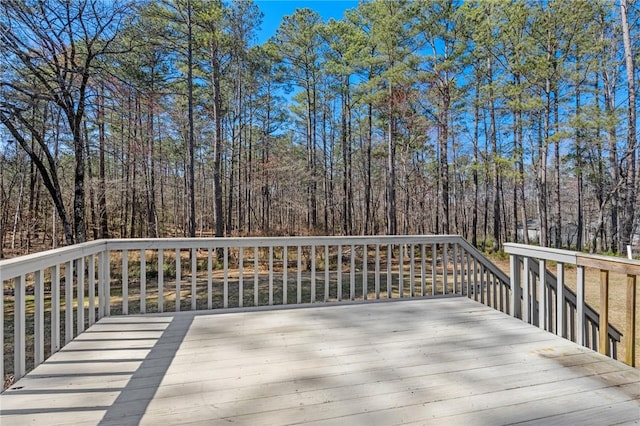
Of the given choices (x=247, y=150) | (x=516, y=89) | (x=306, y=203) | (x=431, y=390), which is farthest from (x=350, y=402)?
(x=247, y=150)

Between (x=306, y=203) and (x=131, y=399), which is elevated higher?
(x=306, y=203)

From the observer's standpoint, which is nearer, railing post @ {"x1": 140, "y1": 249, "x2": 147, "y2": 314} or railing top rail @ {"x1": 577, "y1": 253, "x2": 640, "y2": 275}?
railing top rail @ {"x1": 577, "y1": 253, "x2": 640, "y2": 275}

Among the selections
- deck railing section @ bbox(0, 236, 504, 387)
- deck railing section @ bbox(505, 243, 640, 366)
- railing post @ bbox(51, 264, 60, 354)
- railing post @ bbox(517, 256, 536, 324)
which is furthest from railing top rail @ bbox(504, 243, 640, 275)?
railing post @ bbox(51, 264, 60, 354)

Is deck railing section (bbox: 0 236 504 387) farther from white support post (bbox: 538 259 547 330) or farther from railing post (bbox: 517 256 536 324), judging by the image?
white support post (bbox: 538 259 547 330)

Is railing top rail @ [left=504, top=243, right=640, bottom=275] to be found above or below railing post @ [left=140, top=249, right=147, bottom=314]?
above

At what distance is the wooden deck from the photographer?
4.70 ft

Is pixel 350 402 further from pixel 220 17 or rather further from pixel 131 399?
pixel 220 17

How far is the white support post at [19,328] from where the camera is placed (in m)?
1.69

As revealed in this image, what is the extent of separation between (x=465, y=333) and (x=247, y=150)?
1665 centimetres

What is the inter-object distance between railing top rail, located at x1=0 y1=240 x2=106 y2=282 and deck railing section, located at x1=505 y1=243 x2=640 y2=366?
136 inches

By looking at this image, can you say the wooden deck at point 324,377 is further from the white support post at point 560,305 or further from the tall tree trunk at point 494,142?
the tall tree trunk at point 494,142

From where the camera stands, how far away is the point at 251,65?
13.8 metres

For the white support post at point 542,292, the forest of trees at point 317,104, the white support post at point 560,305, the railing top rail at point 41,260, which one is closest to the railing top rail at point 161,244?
the railing top rail at point 41,260

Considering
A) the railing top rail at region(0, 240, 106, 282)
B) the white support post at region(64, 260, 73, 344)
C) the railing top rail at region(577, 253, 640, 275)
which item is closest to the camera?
the railing top rail at region(0, 240, 106, 282)
